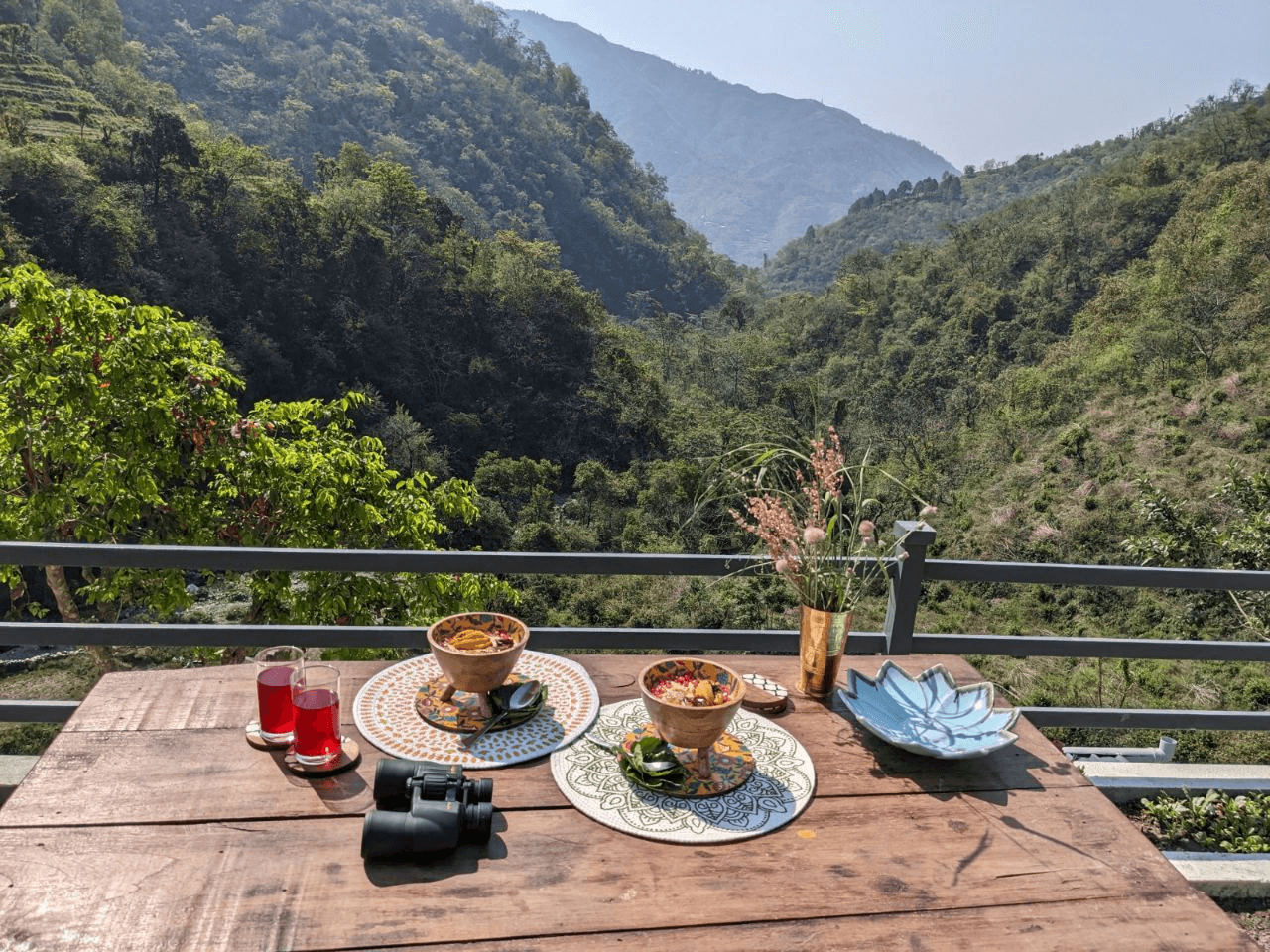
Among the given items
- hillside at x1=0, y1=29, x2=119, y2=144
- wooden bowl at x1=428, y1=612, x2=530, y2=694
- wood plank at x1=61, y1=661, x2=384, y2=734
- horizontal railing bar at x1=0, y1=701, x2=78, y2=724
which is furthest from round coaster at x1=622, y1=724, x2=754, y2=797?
hillside at x1=0, y1=29, x2=119, y2=144

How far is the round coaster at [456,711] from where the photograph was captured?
1.29m

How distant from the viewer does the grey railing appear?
1985mm

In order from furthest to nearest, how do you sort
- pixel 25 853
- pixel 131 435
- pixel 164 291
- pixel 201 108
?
pixel 201 108 → pixel 164 291 → pixel 131 435 → pixel 25 853

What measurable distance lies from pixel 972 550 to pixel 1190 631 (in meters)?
7.81

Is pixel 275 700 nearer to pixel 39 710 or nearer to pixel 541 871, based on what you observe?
pixel 541 871

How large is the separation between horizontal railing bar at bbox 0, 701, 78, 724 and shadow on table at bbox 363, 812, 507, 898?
1.49 metres

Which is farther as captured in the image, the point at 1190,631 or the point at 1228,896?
the point at 1190,631

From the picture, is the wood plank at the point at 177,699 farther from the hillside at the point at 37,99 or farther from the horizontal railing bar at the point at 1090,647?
the hillside at the point at 37,99

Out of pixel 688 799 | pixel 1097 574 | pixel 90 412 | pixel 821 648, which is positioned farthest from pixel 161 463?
pixel 1097 574

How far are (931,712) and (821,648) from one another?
22cm

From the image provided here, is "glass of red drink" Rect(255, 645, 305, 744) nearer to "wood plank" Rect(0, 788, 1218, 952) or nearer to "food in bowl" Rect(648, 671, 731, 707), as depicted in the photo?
"wood plank" Rect(0, 788, 1218, 952)

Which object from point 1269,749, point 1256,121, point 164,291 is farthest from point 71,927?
point 1256,121

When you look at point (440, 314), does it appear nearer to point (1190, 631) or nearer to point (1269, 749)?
point (1190, 631)

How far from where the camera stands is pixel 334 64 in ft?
215
